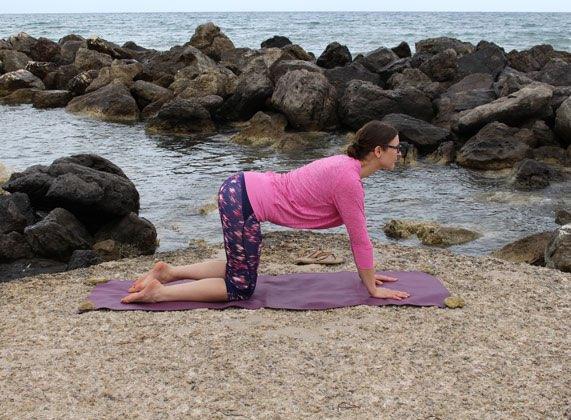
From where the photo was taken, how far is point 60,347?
4984 millimetres

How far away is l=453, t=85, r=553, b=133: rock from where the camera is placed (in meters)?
14.7

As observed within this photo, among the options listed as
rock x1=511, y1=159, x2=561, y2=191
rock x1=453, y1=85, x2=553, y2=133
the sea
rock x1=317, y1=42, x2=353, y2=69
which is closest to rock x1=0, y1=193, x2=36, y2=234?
the sea

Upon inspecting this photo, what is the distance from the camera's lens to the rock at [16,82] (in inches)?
966

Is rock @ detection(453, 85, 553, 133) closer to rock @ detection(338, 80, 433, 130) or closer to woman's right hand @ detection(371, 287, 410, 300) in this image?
rock @ detection(338, 80, 433, 130)

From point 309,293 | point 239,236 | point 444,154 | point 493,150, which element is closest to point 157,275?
point 239,236

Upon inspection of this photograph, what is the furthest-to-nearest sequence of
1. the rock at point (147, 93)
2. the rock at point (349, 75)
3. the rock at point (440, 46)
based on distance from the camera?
1. the rock at point (440, 46)
2. the rock at point (147, 93)
3. the rock at point (349, 75)

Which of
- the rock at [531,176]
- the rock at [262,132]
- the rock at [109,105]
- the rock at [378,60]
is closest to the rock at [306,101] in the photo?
the rock at [262,132]

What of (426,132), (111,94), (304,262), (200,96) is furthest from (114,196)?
(111,94)

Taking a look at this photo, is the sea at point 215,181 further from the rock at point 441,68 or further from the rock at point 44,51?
the rock at point 44,51

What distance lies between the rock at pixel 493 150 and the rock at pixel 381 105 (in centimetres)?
288

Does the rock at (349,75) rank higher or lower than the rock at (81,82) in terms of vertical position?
higher

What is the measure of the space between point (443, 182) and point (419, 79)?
7017mm

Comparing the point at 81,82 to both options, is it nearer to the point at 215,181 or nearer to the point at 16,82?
the point at 16,82

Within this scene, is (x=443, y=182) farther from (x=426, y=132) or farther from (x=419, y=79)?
(x=419, y=79)
